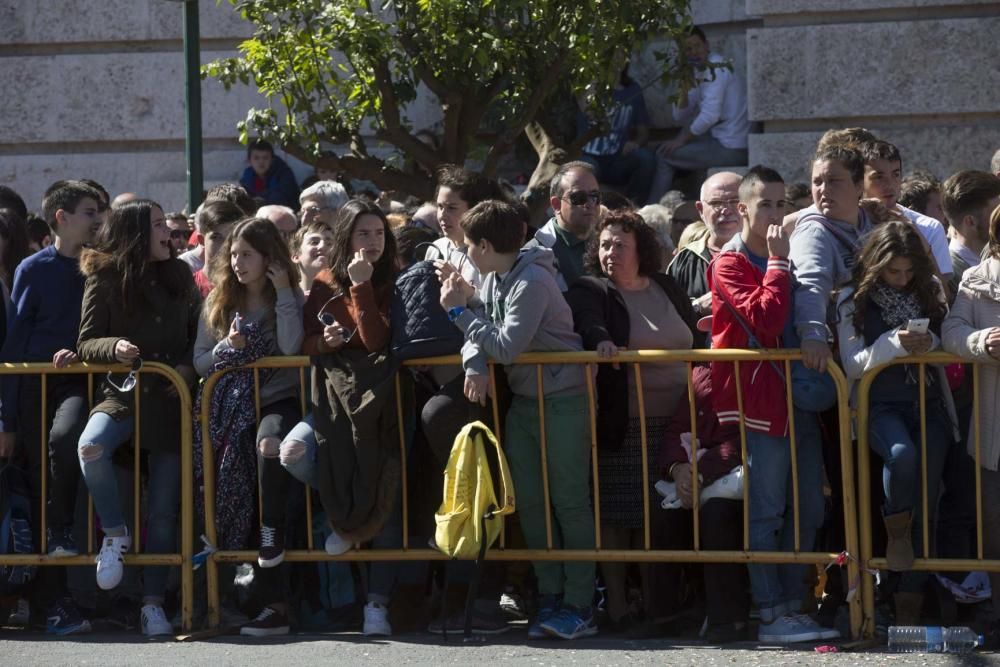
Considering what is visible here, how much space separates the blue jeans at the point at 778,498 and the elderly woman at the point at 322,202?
9.37 feet

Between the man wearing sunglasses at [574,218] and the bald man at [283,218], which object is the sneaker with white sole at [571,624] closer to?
the man wearing sunglasses at [574,218]

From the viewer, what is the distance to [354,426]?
22.6 ft

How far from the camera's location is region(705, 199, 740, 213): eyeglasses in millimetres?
7789

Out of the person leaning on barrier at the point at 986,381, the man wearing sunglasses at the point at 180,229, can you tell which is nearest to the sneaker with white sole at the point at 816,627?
the person leaning on barrier at the point at 986,381

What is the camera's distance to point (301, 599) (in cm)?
734

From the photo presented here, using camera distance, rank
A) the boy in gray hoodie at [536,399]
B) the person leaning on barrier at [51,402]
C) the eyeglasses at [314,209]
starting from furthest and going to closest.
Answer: the eyeglasses at [314,209]
the person leaning on barrier at [51,402]
the boy in gray hoodie at [536,399]

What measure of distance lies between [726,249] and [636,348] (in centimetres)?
55

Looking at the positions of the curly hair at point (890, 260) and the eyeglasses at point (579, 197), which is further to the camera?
the eyeglasses at point (579, 197)

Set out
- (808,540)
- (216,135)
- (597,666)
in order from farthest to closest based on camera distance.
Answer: (216,135) < (808,540) < (597,666)

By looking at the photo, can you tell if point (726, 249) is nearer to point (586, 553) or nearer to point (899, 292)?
point (899, 292)

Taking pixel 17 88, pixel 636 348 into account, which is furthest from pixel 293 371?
pixel 17 88

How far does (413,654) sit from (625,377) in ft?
4.64

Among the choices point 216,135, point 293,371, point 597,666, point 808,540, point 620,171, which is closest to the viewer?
point 597,666

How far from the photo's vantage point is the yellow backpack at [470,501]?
263 inches
